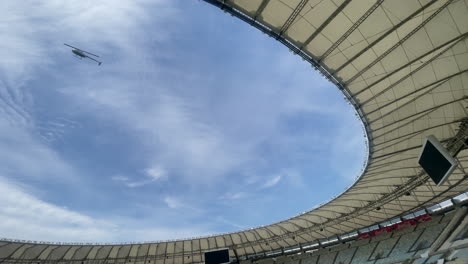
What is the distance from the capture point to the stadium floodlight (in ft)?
50.2

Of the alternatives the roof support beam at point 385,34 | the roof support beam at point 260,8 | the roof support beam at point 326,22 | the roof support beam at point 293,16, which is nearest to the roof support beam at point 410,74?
the roof support beam at point 385,34

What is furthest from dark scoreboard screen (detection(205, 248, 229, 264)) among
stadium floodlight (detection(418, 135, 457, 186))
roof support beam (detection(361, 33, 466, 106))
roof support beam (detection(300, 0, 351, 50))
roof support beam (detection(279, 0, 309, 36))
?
roof support beam (detection(279, 0, 309, 36))

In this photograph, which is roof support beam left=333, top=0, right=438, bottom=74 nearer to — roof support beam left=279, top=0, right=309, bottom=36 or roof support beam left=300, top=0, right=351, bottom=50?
roof support beam left=300, top=0, right=351, bottom=50

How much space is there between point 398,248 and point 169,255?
3149 centimetres

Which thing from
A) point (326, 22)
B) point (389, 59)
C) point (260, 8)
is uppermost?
point (260, 8)

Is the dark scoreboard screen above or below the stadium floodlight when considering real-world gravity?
above

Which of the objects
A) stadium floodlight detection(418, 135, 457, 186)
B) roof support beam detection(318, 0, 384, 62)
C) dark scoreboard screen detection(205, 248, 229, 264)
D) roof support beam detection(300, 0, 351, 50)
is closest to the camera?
roof support beam detection(318, 0, 384, 62)

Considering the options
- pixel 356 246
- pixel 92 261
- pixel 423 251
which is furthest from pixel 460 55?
pixel 92 261

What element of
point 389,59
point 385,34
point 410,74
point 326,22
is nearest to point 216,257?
point 410,74

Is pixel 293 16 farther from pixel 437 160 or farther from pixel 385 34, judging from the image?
pixel 437 160

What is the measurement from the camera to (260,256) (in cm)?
4816

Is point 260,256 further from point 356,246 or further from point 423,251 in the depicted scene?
point 423,251

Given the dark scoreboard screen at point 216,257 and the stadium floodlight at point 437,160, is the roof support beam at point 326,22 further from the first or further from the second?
the dark scoreboard screen at point 216,257

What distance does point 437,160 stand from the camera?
16.1m
